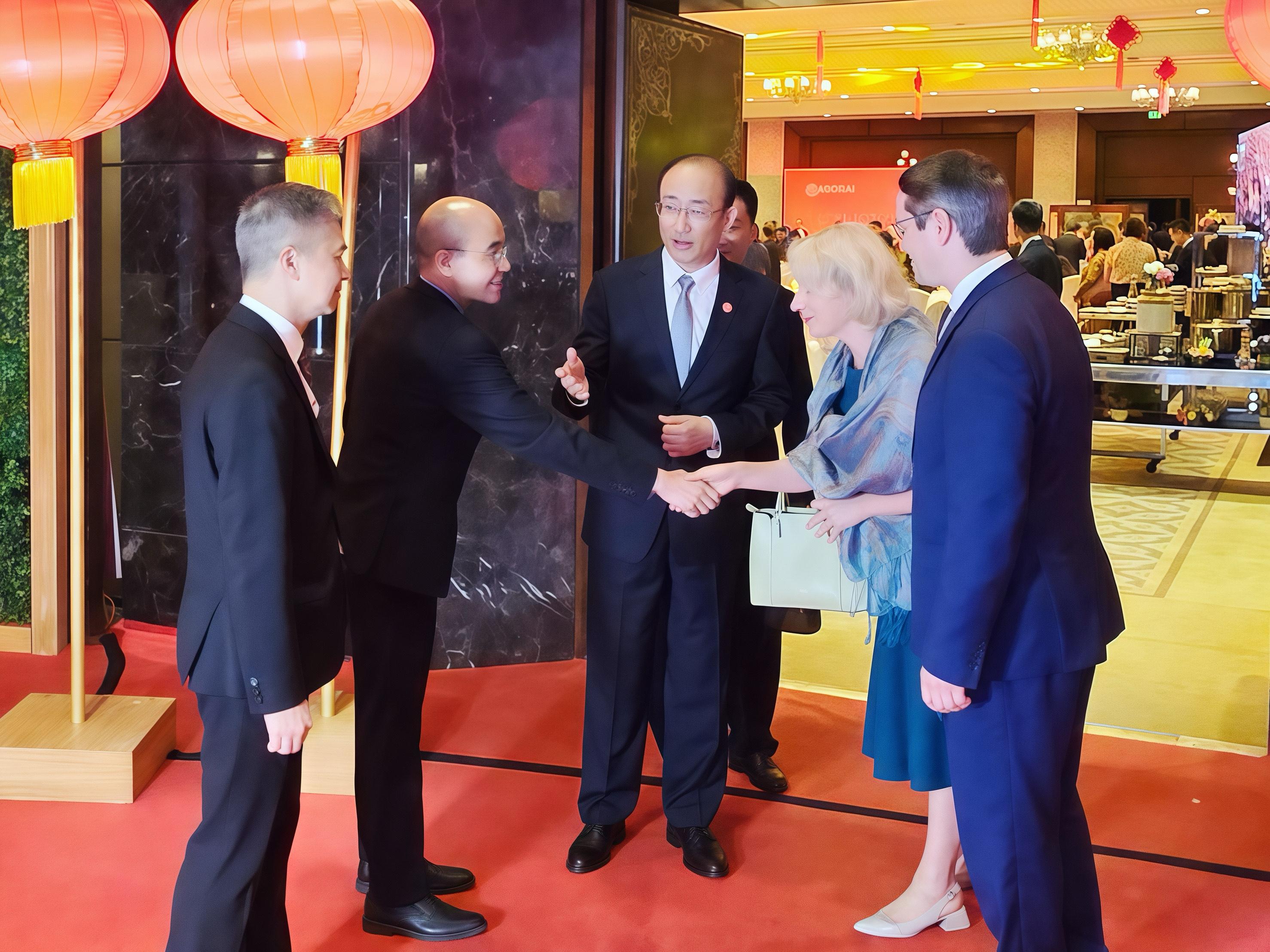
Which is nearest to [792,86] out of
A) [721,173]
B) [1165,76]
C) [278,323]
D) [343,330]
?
[1165,76]

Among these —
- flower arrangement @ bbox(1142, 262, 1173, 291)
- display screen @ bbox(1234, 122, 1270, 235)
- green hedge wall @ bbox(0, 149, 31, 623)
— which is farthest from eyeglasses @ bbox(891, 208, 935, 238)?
flower arrangement @ bbox(1142, 262, 1173, 291)

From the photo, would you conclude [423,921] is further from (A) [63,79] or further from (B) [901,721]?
(A) [63,79]

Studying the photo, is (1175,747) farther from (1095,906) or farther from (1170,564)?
(1170,564)

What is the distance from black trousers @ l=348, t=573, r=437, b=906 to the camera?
2.49 metres

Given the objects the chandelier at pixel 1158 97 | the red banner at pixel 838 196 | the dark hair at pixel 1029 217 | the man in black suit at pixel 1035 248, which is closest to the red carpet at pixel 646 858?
the man in black suit at pixel 1035 248

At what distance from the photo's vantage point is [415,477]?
2467 millimetres

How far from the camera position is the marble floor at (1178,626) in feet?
13.0

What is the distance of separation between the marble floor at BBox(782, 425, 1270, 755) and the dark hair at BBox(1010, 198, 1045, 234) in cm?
160

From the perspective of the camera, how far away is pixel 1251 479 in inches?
297

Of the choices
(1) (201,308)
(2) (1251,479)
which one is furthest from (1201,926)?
(2) (1251,479)

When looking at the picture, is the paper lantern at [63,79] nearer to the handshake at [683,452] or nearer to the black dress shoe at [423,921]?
the handshake at [683,452]

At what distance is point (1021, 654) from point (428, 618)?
1.24 meters

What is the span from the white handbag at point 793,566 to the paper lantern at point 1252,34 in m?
1.69

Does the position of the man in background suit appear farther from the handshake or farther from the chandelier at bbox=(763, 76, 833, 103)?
the chandelier at bbox=(763, 76, 833, 103)
